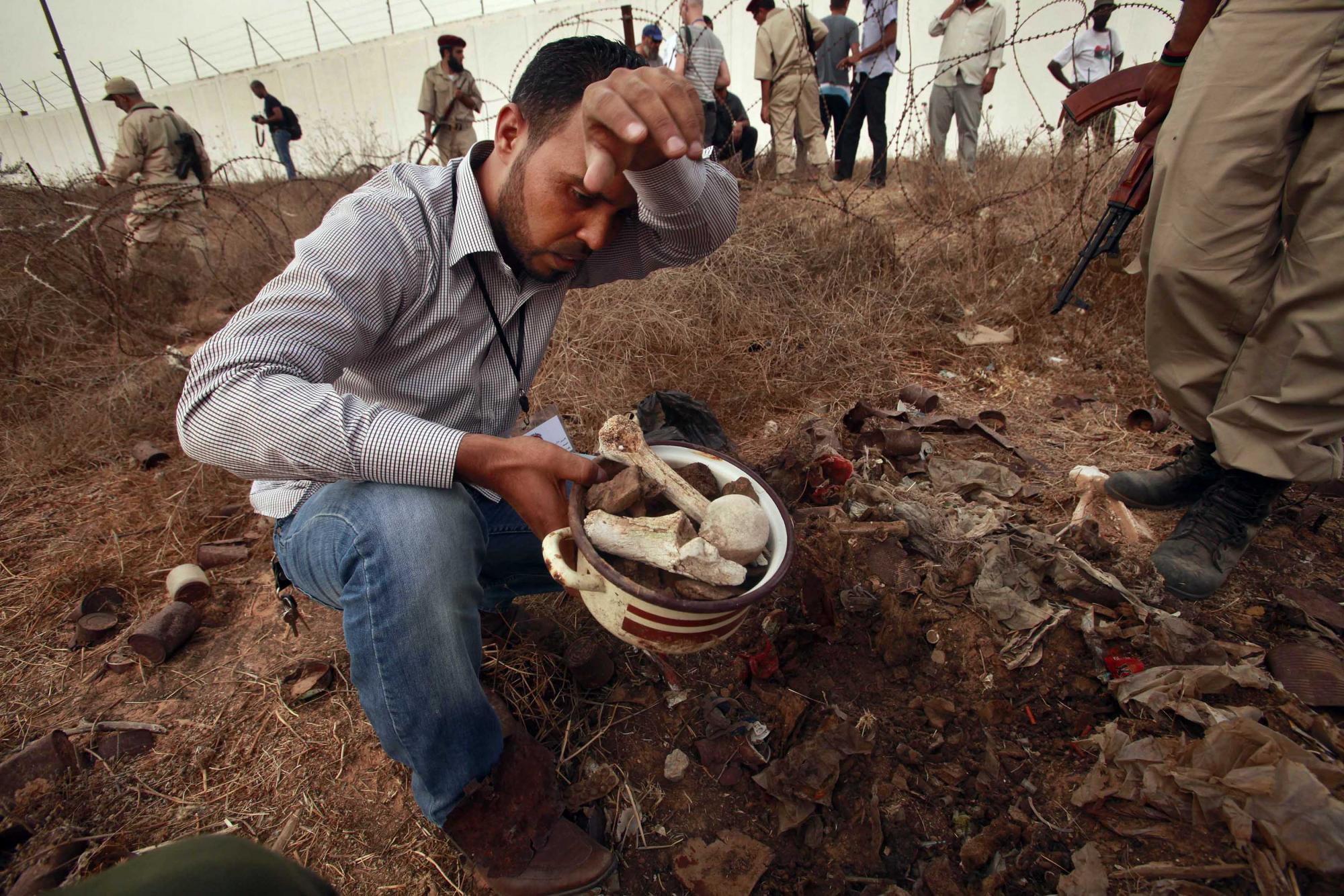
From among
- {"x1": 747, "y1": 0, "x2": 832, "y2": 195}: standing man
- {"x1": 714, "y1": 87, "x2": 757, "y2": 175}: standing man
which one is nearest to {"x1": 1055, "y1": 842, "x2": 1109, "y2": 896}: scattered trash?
{"x1": 714, "y1": 87, "x2": 757, "y2": 175}: standing man

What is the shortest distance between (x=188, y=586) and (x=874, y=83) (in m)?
7.18

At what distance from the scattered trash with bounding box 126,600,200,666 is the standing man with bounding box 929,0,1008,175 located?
6673 millimetres

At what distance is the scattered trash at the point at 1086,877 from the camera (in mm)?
1234

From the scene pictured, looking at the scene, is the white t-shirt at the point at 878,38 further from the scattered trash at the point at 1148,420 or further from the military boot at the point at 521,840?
the military boot at the point at 521,840

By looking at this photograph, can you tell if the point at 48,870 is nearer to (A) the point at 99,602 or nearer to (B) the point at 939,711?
(A) the point at 99,602

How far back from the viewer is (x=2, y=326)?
162 inches

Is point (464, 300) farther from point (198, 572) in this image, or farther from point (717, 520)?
point (198, 572)

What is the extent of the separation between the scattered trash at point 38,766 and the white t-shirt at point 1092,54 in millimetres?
8248

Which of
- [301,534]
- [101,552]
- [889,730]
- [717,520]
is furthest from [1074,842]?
[101,552]

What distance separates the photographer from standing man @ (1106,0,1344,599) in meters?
1.64

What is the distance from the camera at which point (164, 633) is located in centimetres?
207

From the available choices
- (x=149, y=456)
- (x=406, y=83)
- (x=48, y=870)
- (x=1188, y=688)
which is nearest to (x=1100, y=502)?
(x=1188, y=688)

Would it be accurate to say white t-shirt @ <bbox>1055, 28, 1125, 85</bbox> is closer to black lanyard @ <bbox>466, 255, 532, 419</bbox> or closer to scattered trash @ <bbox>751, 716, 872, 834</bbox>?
black lanyard @ <bbox>466, 255, 532, 419</bbox>

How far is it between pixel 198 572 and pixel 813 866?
2302mm
